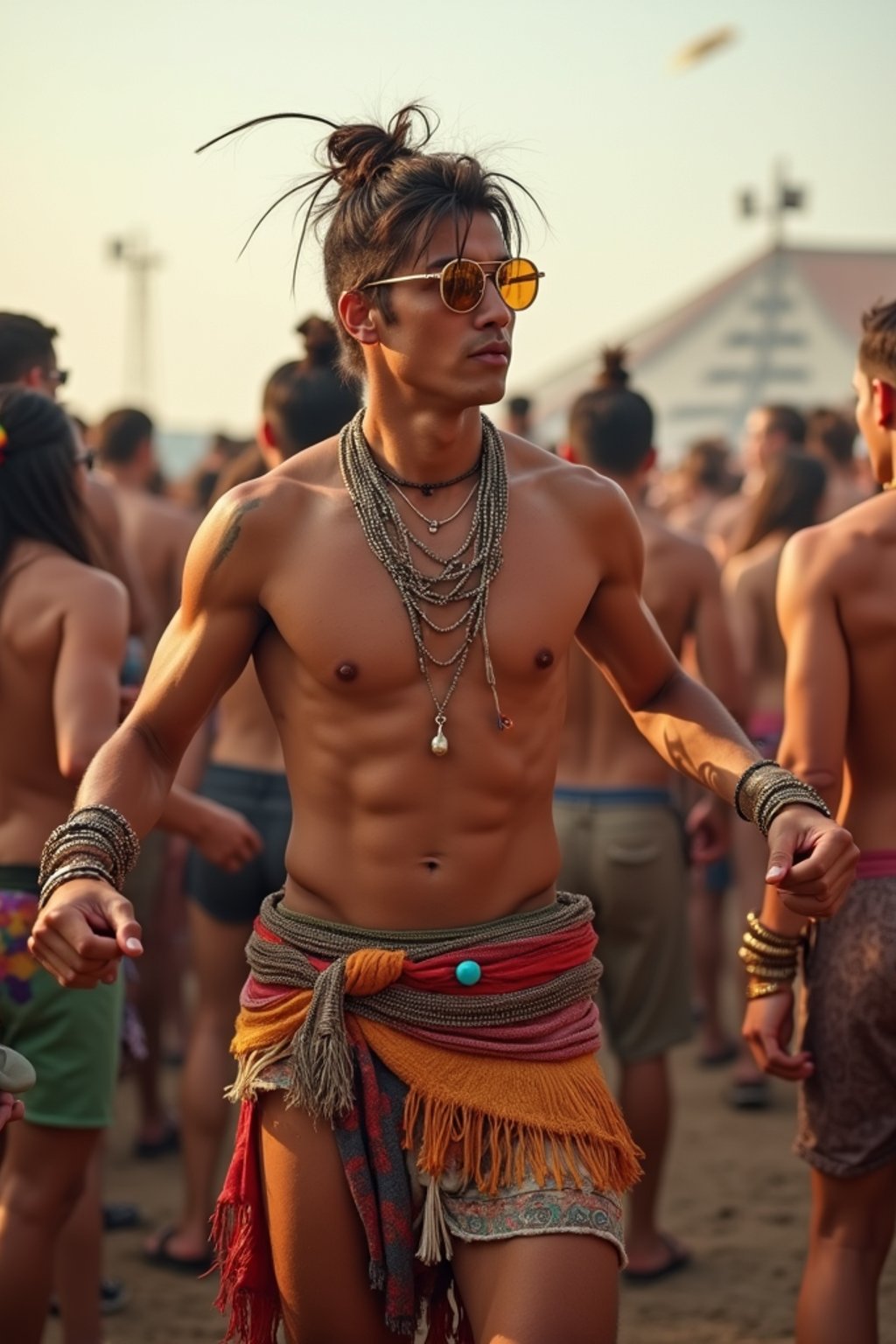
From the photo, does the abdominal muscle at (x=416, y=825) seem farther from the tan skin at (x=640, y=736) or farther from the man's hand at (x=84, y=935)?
the tan skin at (x=640, y=736)

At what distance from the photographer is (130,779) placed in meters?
3.39

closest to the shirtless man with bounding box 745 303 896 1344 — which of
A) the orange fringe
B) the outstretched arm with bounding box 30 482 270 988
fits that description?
the orange fringe

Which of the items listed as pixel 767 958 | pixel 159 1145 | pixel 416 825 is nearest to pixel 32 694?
pixel 416 825

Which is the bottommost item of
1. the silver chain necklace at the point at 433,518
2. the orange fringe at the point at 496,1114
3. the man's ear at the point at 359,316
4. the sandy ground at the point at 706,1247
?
the sandy ground at the point at 706,1247

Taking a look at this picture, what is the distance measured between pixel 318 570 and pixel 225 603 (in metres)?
0.18

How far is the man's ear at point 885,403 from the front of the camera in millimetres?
4188

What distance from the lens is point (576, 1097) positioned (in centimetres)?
338

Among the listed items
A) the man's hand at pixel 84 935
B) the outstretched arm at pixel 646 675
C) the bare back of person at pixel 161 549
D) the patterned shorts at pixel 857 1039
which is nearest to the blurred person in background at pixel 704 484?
the bare back of person at pixel 161 549

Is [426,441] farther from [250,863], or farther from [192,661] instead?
[250,863]

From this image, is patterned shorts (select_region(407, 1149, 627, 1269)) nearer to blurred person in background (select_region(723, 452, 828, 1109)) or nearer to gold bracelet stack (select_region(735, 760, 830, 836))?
gold bracelet stack (select_region(735, 760, 830, 836))

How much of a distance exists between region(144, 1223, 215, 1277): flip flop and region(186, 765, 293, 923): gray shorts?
3.32ft

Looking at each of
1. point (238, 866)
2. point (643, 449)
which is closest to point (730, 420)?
point (643, 449)

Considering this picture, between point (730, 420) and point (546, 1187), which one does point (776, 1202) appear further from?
point (730, 420)

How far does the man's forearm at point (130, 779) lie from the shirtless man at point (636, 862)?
2573 millimetres
